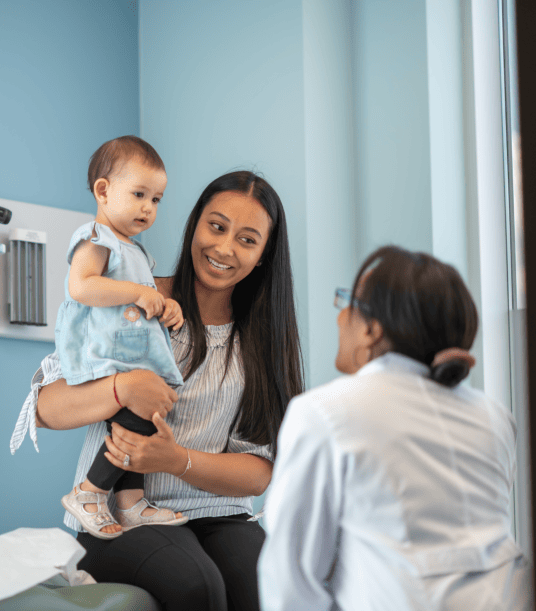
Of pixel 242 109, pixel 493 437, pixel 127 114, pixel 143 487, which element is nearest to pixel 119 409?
pixel 143 487

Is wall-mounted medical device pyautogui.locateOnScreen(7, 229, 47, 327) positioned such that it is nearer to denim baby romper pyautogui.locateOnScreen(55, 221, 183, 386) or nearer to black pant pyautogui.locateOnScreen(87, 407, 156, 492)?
denim baby romper pyautogui.locateOnScreen(55, 221, 183, 386)

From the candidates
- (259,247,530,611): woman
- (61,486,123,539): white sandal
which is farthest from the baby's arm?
(259,247,530,611): woman

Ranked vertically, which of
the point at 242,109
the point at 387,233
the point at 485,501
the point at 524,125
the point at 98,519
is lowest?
the point at 98,519

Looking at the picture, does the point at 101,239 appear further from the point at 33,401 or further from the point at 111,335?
the point at 33,401

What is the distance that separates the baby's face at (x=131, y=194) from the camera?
145cm

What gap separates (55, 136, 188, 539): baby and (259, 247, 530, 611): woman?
63 centimetres

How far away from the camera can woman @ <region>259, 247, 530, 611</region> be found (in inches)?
31.2

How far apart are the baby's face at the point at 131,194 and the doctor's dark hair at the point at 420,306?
2.27 ft

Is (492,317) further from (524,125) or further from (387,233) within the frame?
(524,125)

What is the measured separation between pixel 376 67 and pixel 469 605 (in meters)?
1.49

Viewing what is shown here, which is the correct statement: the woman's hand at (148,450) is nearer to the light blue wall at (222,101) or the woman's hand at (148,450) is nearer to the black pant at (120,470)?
the black pant at (120,470)

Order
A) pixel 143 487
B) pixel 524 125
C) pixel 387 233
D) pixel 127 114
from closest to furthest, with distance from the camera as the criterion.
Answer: pixel 524 125, pixel 143 487, pixel 387 233, pixel 127 114

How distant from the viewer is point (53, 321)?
6.60 ft

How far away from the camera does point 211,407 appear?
5.16ft
